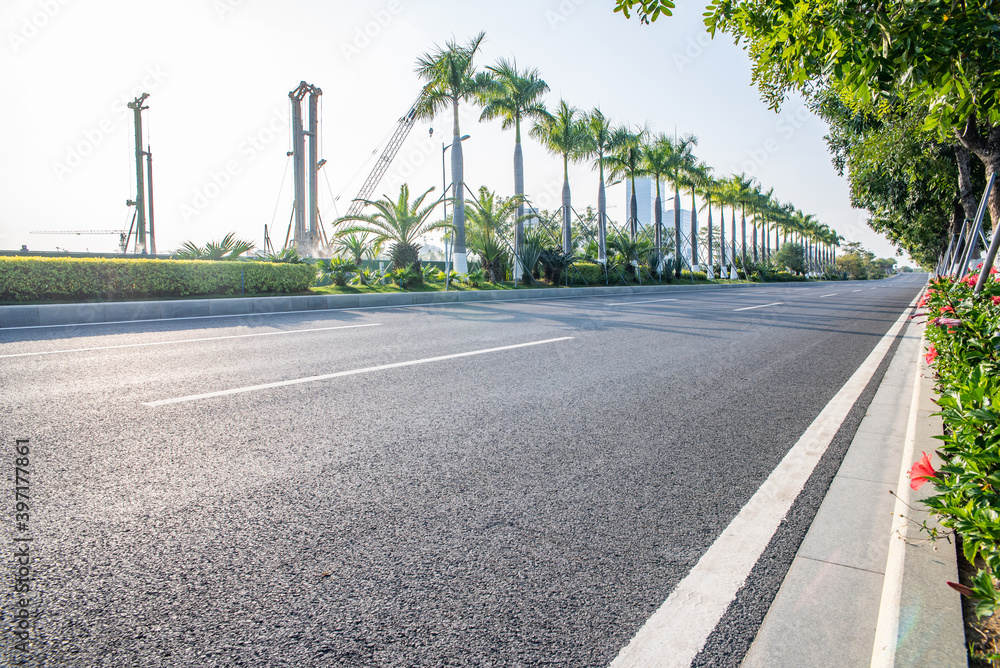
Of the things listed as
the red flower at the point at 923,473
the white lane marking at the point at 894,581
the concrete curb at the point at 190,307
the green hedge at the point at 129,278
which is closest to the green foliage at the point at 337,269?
the green hedge at the point at 129,278

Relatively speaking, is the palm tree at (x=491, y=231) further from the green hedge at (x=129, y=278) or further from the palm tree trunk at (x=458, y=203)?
the green hedge at (x=129, y=278)

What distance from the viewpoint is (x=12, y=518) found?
237 cm

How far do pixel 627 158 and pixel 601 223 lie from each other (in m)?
9.59

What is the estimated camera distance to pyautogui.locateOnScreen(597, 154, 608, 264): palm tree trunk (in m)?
29.8

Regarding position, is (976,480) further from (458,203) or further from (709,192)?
(709,192)

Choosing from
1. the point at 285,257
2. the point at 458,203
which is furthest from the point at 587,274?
the point at 285,257

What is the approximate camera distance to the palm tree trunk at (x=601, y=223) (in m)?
29.8

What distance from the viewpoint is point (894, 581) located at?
6.39 feet

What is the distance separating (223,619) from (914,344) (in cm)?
953

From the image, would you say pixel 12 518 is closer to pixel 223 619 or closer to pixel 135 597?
pixel 135 597

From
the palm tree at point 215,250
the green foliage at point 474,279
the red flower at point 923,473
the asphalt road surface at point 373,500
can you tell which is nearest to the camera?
the asphalt road surface at point 373,500

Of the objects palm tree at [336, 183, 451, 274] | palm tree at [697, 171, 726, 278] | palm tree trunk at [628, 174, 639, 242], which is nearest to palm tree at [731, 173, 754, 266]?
palm tree at [697, 171, 726, 278]

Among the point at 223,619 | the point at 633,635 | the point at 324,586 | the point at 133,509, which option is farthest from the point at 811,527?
the point at 133,509

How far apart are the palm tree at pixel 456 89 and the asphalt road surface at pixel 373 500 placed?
18.7 m
